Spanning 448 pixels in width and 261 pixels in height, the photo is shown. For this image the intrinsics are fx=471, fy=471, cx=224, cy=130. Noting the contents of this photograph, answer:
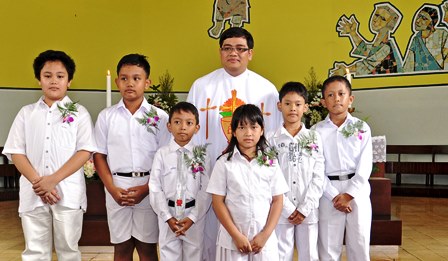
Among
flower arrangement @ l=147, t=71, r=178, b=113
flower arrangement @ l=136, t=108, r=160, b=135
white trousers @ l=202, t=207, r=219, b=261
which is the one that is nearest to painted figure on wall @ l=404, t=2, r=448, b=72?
flower arrangement @ l=147, t=71, r=178, b=113

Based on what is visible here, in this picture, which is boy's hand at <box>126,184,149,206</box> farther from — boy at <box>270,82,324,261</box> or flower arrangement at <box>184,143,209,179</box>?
boy at <box>270,82,324,261</box>

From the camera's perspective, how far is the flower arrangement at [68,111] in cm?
254

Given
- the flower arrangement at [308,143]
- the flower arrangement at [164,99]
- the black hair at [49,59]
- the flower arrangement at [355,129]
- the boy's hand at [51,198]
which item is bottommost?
the boy's hand at [51,198]

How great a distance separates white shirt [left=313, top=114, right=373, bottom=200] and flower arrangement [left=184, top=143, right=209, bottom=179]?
74cm

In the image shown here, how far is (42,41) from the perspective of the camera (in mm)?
7008

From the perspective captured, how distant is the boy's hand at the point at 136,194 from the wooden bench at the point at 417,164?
545cm

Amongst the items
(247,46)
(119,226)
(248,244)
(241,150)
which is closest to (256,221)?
(248,244)

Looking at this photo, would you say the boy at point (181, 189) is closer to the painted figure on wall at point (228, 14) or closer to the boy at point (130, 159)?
the boy at point (130, 159)

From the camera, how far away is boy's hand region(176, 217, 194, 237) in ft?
7.85

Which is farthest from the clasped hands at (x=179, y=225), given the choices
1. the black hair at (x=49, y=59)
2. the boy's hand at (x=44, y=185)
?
the black hair at (x=49, y=59)

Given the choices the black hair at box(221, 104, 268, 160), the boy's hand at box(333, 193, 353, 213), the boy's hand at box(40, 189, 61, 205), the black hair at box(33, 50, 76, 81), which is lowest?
the boy's hand at box(333, 193, 353, 213)

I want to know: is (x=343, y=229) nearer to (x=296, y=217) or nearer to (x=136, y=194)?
(x=296, y=217)

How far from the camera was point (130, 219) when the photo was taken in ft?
8.39

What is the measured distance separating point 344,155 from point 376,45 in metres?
4.89
